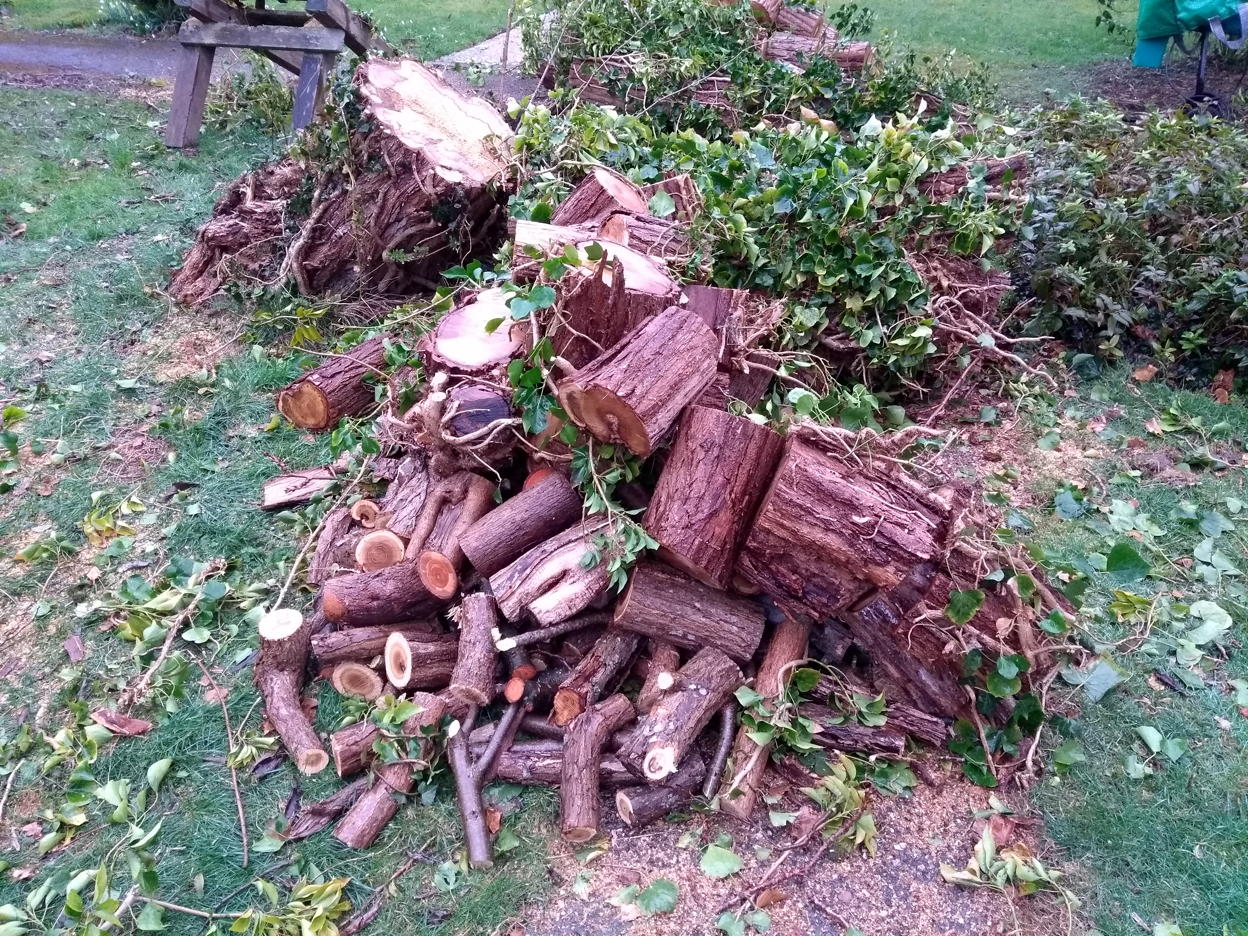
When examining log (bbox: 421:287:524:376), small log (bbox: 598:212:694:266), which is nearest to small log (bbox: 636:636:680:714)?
log (bbox: 421:287:524:376)

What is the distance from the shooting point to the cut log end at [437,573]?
→ 2.76 m

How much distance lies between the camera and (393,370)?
3506 mm

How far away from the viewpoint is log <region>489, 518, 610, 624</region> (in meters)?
2.58

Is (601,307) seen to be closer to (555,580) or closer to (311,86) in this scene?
(555,580)

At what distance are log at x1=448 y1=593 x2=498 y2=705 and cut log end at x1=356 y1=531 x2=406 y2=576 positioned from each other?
393 millimetres

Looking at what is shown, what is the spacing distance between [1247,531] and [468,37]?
10454 millimetres

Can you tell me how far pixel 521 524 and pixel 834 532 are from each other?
1071 millimetres

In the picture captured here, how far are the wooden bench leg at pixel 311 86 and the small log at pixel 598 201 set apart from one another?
4.02 metres

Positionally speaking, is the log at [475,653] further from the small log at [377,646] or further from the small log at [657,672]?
the small log at [657,672]

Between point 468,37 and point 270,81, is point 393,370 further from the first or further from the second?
point 468,37

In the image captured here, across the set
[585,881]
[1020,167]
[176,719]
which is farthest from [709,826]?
[1020,167]

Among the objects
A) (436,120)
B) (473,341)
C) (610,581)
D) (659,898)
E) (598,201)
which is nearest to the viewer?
(659,898)

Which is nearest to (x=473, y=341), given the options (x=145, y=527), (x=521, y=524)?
(x=521, y=524)

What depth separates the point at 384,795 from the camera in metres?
2.43
